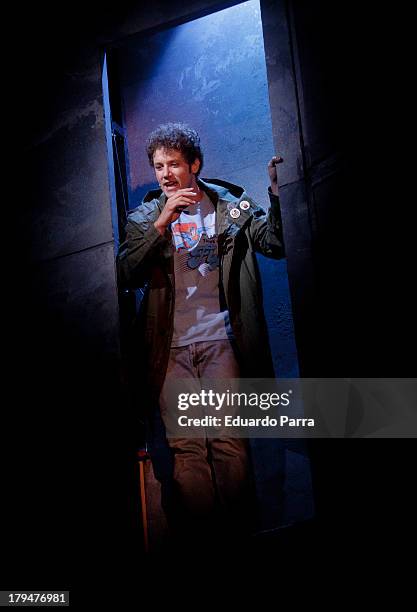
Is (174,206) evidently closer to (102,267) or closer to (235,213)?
(235,213)

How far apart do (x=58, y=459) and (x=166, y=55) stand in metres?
4.58

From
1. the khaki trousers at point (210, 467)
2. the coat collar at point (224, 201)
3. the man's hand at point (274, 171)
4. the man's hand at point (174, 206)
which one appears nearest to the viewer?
the man's hand at point (274, 171)

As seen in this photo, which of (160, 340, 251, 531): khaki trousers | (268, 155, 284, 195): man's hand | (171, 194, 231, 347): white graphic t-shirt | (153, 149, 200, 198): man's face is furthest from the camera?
(153, 149, 200, 198): man's face

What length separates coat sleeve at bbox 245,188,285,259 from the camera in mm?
3952

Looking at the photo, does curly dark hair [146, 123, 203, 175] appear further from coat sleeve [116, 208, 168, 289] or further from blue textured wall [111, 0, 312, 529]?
blue textured wall [111, 0, 312, 529]

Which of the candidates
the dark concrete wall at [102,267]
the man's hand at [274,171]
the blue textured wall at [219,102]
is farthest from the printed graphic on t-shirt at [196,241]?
the blue textured wall at [219,102]

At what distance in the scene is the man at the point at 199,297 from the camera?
3891mm

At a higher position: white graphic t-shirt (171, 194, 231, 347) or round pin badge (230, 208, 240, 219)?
round pin badge (230, 208, 240, 219)

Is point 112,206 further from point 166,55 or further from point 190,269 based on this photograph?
point 166,55

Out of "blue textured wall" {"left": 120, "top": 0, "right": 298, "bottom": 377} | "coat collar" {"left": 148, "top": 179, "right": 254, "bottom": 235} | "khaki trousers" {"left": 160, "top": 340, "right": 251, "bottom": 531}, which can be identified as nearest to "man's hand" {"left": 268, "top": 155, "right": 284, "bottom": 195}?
"coat collar" {"left": 148, "top": 179, "right": 254, "bottom": 235}

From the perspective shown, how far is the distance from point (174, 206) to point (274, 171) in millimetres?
866

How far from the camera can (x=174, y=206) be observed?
13.5ft

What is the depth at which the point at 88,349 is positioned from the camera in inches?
163

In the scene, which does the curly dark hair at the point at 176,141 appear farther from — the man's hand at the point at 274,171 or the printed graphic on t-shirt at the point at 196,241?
the man's hand at the point at 274,171
